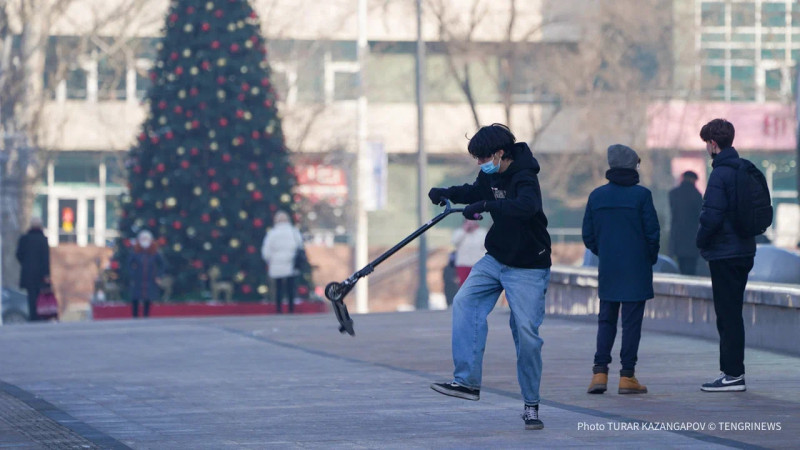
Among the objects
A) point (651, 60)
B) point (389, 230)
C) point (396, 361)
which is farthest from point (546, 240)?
Result: point (389, 230)

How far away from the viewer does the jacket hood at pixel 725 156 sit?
11.2 meters

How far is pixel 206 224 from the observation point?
85.0 ft

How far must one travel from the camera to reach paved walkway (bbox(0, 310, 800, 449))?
354 inches

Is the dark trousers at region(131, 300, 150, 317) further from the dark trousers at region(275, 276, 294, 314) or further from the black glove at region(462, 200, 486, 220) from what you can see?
the black glove at region(462, 200, 486, 220)

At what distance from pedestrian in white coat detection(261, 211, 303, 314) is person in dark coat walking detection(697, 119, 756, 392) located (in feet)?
43.6

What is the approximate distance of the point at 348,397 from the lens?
11039 mm

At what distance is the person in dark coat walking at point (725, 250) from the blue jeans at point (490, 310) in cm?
203

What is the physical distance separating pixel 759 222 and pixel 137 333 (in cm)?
879

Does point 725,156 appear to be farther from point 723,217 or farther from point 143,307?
point 143,307

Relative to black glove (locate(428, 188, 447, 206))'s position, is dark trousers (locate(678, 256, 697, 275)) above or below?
below

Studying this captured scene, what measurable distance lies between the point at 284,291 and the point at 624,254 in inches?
552

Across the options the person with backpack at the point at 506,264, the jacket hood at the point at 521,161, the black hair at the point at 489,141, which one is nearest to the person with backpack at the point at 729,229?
the person with backpack at the point at 506,264

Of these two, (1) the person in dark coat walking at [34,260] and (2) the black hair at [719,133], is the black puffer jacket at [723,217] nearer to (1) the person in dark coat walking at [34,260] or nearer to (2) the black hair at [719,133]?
(2) the black hair at [719,133]

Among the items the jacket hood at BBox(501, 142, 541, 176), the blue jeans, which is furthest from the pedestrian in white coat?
the jacket hood at BBox(501, 142, 541, 176)
